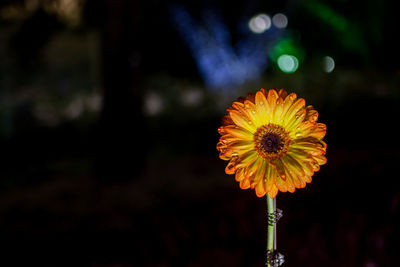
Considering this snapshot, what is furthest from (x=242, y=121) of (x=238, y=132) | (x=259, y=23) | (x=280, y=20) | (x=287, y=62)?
(x=287, y=62)

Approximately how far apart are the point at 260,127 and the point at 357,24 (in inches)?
273

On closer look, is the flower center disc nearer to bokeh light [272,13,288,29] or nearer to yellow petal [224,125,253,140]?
yellow petal [224,125,253,140]

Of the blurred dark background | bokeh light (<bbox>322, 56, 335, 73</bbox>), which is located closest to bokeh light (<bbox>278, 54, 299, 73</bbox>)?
the blurred dark background

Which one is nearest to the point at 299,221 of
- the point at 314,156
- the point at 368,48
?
the point at 314,156

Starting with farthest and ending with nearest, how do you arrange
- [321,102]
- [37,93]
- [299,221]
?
[37,93]
[321,102]
[299,221]

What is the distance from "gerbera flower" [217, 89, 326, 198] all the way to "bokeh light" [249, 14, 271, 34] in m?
7.89

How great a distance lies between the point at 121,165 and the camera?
514 centimetres

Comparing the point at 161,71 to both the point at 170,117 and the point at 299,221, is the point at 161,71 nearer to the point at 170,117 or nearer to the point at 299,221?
the point at 170,117

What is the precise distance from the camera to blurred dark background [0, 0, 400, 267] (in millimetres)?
2652

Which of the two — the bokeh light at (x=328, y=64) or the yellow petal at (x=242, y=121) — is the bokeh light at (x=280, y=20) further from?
the yellow petal at (x=242, y=121)

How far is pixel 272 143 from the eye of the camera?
1.04m

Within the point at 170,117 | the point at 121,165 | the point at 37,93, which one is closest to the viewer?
the point at 121,165

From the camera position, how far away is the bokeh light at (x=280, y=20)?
8617 millimetres

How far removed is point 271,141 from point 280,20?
8.32m
